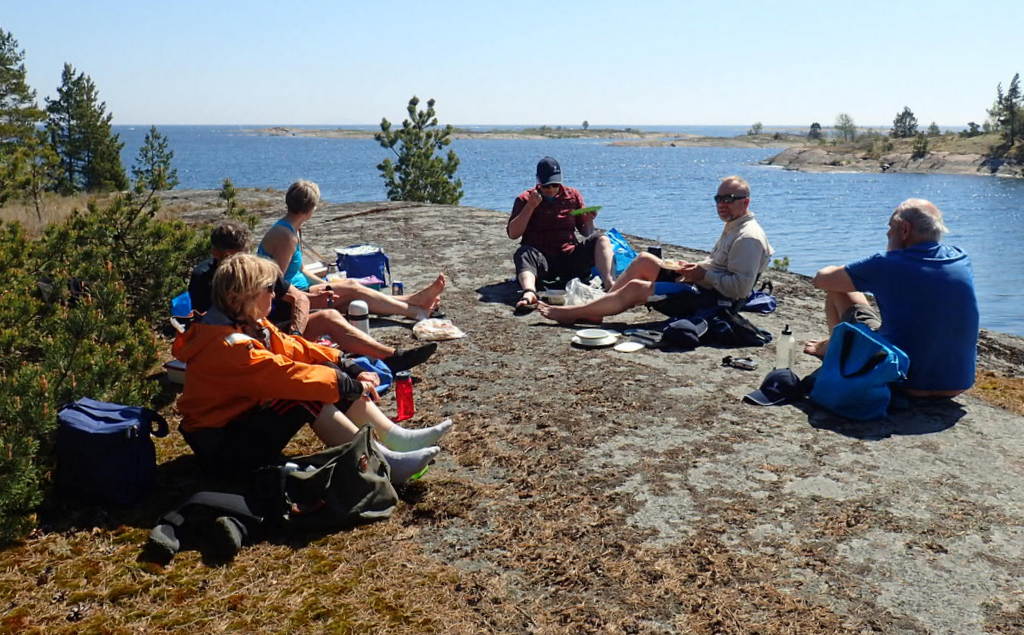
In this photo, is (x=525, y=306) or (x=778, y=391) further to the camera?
(x=525, y=306)

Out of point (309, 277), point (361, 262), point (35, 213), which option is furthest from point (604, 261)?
point (35, 213)

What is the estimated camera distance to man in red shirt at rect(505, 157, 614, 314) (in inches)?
313

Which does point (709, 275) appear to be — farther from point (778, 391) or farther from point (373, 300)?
point (373, 300)

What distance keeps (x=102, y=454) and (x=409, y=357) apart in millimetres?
2225

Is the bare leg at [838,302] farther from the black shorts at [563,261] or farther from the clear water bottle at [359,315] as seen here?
the clear water bottle at [359,315]

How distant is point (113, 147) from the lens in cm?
3344

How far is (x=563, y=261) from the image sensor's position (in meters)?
8.23

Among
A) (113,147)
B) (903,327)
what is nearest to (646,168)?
(113,147)

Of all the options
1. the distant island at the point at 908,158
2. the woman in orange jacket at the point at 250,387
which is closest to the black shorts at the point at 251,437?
the woman in orange jacket at the point at 250,387

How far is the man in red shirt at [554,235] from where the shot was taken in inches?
313

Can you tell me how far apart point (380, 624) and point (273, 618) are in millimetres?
401

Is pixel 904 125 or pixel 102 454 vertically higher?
pixel 904 125

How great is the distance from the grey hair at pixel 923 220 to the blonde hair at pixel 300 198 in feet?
13.1

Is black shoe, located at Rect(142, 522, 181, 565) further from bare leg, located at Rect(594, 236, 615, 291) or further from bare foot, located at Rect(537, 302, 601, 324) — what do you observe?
bare leg, located at Rect(594, 236, 615, 291)
